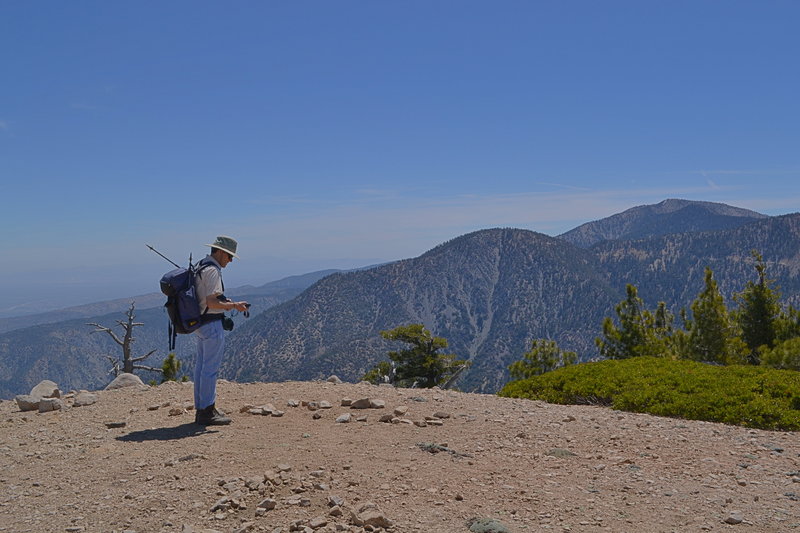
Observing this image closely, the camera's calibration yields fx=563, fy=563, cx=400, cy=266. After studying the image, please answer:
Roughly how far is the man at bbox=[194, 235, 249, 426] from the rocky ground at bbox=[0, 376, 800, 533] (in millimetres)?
373

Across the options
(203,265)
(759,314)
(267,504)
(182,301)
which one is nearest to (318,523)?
(267,504)

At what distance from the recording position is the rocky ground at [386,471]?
5672 mm

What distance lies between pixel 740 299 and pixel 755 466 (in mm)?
29812

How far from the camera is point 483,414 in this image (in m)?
10.1

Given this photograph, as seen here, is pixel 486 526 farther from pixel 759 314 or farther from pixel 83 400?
pixel 759 314

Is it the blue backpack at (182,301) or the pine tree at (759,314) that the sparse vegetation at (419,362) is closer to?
the pine tree at (759,314)

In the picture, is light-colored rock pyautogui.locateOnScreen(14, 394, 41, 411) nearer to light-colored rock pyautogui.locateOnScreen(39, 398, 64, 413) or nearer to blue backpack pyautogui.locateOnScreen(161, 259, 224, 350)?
light-colored rock pyautogui.locateOnScreen(39, 398, 64, 413)

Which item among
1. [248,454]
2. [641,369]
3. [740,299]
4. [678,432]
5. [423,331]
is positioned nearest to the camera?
[248,454]

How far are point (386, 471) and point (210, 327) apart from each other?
3.73 metres

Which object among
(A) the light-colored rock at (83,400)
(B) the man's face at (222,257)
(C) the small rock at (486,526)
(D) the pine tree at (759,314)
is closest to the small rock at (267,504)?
(C) the small rock at (486,526)

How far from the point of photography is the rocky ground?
5672mm

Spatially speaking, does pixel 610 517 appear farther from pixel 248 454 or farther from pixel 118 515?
pixel 118 515

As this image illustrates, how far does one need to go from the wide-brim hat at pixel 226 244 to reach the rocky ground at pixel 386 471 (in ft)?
9.14

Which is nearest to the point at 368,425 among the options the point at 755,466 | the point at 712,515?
the point at 712,515
